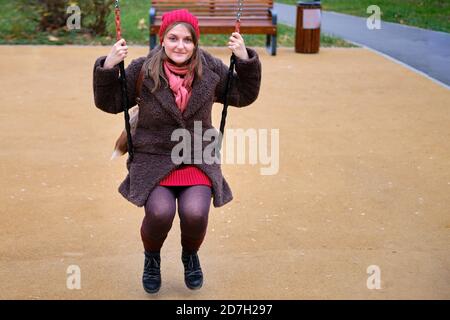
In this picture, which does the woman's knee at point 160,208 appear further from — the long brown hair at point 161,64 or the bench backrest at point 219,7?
the bench backrest at point 219,7

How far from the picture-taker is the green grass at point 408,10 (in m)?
18.2

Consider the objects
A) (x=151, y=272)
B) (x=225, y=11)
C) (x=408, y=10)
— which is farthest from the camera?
(x=408, y=10)

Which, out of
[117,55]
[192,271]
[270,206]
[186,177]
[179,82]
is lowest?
[270,206]

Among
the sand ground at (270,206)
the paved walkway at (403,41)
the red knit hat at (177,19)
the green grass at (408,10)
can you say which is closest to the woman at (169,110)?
the red knit hat at (177,19)

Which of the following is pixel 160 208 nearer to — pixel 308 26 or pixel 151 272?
pixel 151 272

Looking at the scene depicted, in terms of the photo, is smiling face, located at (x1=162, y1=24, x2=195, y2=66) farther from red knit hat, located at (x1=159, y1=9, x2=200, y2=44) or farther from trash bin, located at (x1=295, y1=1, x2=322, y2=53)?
trash bin, located at (x1=295, y1=1, x2=322, y2=53)

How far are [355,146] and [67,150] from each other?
2.48m

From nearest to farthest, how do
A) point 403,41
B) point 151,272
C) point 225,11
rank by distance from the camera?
point 151,272
point 225,11
point 403,41

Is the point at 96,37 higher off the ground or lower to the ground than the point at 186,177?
lower

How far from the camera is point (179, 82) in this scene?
3.73 metres

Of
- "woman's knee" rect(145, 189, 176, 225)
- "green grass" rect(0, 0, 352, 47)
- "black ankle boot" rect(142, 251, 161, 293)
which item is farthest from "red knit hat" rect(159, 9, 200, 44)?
"green grass" rect(0, 0, 352, 47)

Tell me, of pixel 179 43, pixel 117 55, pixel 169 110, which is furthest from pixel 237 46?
pixel 117 55

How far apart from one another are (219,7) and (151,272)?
33.0 ft

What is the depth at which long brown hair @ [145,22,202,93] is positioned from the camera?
367 centimetres
